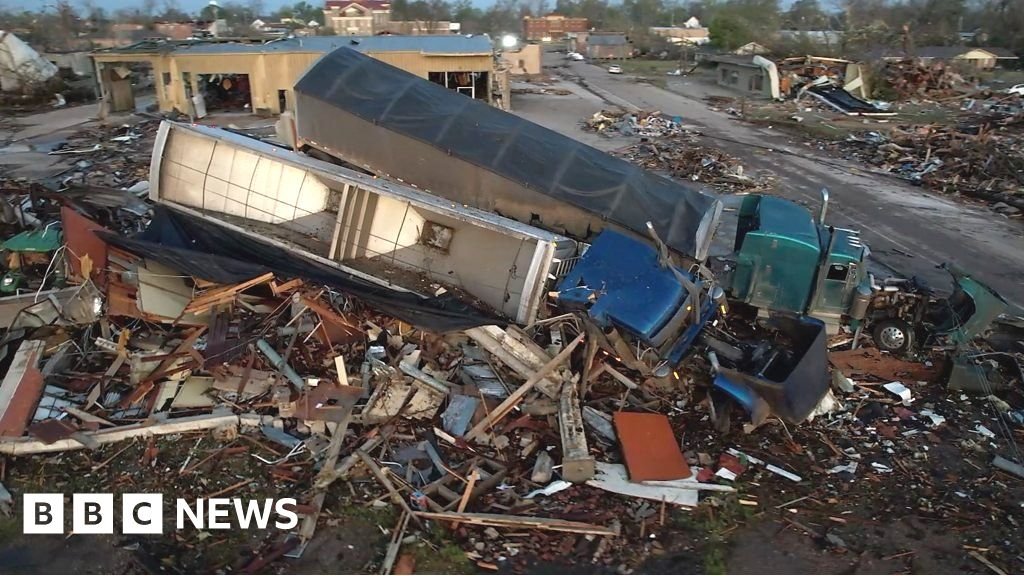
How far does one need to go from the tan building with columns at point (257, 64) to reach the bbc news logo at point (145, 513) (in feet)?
73.4

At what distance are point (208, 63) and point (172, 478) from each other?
78.7 feet

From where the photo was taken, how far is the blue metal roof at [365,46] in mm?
26141

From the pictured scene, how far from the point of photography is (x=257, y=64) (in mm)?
26078

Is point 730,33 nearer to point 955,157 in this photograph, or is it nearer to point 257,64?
point 955,157

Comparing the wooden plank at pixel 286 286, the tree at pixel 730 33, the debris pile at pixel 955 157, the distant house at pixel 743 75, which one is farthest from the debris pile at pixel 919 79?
the wooden plank at pixel 286 286

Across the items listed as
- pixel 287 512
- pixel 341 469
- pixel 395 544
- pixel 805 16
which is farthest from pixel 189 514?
pixel 805 16

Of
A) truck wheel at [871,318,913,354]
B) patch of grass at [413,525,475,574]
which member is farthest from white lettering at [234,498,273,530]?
truck wheel at [871,318,913,354]

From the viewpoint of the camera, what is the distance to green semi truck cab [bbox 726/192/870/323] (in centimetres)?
850

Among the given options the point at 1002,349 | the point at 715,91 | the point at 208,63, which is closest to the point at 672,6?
the point at 715,91

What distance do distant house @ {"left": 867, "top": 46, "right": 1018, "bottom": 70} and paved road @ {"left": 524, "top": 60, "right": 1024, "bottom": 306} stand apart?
18.6 metres

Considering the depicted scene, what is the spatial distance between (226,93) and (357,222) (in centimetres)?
2506

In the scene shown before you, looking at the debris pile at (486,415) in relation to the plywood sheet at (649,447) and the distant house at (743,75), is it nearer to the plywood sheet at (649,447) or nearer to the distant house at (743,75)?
Result: the plywood sheet at (649,447)

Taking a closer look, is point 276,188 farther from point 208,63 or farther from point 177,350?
point 208,63

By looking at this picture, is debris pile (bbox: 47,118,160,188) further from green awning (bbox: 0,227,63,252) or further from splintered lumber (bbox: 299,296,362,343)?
splintered lumber (bbox: 299,296,362,343)
